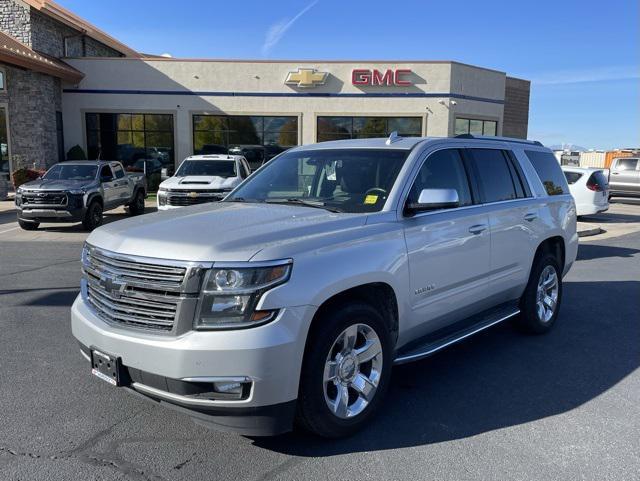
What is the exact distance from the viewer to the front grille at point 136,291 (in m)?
3.02

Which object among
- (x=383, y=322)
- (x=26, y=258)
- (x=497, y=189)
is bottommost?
(x=26, y=258)

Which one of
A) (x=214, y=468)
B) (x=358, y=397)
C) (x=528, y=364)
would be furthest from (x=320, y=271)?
(x=528, y=364)

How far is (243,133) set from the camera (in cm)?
2617

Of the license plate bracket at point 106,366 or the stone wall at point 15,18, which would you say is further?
the stone wall at point 15,18

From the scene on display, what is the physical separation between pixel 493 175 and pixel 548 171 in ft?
4.57

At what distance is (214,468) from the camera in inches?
125

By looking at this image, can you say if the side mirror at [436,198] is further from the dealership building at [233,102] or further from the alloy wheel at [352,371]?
the dealership building at [233,102]

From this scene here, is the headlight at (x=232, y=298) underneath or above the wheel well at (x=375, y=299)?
above

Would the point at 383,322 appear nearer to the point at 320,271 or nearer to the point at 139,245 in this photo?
the point at 320,271

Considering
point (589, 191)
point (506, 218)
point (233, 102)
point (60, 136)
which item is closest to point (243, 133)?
point (233, 102)

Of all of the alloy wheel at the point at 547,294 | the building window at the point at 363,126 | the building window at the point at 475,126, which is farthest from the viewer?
the building window at the point at 475,126

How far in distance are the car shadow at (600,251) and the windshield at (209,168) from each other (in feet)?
27.5

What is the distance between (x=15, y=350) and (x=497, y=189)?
4.60m

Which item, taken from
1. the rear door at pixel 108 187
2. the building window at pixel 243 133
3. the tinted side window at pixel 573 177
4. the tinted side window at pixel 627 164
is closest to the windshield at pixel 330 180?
the rear door at pixel 108 187
